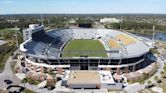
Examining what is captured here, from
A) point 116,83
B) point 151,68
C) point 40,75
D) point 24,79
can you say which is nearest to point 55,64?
point 40,75

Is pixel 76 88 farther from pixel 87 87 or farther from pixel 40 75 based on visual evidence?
pixel 40 75

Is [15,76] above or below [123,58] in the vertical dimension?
below

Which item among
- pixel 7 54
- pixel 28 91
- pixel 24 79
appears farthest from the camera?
pixel 7 54

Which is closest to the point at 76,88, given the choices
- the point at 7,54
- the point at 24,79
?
the point at 24,79

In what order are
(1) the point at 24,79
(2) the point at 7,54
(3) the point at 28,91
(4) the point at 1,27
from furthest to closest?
(4) the point at 1,27, (2) the point at 7,54, (1) the point at 24,79, (3) the point at 28,91

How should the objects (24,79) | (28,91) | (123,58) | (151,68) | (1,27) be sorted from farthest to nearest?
(1,27), (151,68), (123,58), (24,79), (28,91)

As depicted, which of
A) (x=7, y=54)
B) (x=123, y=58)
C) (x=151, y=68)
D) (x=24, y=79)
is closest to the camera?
(x=24, y=79)

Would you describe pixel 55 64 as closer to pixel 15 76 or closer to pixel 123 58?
pixel 15 76

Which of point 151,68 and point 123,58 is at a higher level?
point 123,58

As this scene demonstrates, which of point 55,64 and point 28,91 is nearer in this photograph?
point 28,91
